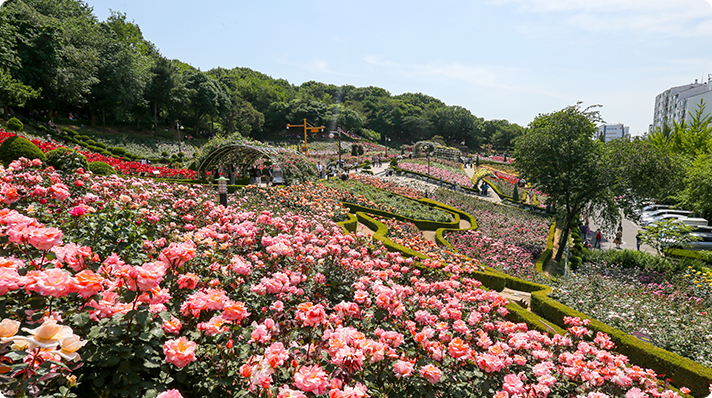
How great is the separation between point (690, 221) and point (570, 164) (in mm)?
10331

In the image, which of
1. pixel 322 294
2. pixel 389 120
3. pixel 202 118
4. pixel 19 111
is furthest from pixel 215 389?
pixel 389 120

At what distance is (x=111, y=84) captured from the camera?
3416 cm

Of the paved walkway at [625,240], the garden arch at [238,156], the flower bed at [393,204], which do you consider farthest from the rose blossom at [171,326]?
the paved walkway at [625,240]

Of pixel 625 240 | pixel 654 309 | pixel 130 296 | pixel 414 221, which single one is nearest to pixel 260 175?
pixel 414 221

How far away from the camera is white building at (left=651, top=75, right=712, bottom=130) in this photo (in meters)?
65.1

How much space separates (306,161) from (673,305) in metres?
14.9

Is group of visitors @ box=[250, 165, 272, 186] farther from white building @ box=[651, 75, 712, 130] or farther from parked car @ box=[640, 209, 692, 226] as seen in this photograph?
white building @ box=[651, 75, 712, 130]

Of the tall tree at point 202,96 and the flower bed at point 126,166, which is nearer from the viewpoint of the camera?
the flower bed at point 126,166

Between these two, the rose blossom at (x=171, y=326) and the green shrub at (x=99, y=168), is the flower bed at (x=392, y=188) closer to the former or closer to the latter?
the green shrub at (x=99, y=168)

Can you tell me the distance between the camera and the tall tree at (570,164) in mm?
15195

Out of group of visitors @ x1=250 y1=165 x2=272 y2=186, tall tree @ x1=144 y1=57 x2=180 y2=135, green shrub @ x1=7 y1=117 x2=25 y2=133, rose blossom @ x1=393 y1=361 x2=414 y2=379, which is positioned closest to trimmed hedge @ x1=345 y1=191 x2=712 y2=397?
rose blossom @ x1=393 y1=361 x2=414 y2=379

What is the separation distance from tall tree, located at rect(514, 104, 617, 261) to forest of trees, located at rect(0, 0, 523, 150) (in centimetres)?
3270

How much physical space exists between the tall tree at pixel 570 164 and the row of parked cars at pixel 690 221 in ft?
14.0

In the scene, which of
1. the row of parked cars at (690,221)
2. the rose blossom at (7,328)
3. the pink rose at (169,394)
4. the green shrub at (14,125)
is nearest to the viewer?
the rose blossom at (7,328)
